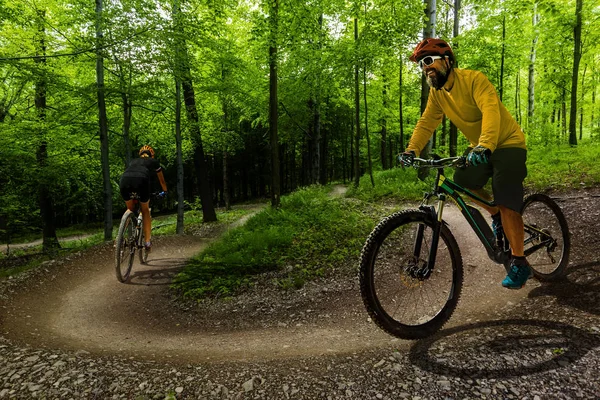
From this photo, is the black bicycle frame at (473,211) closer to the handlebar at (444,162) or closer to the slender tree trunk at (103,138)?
the handlebar at (444,162)

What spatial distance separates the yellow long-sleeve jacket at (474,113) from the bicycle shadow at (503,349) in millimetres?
1723

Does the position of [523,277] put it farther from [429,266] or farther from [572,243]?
[572,243]

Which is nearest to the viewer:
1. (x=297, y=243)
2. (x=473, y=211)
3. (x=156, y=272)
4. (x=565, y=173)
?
(x=473, y=211)

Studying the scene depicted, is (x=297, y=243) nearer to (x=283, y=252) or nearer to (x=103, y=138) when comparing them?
(x=283, y=252)

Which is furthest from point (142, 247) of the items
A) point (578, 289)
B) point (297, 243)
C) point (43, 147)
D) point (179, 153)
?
point (43, 147)

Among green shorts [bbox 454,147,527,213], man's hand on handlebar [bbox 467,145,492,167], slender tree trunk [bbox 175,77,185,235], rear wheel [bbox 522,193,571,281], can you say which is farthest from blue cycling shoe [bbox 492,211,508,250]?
slender tree trunk [bbox 175,77,185,235]

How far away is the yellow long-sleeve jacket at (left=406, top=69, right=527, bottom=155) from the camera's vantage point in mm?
2971

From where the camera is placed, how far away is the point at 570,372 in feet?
7.49

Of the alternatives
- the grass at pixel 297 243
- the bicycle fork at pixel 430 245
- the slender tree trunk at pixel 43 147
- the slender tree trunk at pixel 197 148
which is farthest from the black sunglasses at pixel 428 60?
the slender tree trunk at pixel 197 148

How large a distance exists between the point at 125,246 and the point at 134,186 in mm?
1328

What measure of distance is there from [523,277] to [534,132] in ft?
65.7

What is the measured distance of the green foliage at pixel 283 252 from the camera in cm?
604

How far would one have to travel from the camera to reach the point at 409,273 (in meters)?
3.05

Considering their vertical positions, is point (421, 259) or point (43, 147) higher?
point (43, 147)
